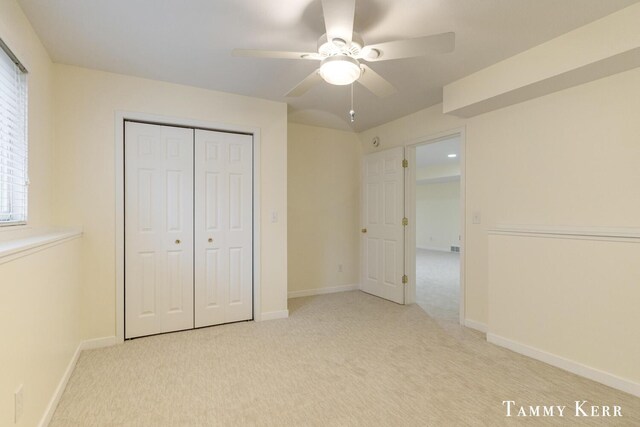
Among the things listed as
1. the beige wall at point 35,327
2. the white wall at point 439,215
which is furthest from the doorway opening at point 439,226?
the beige wall at point 35,327

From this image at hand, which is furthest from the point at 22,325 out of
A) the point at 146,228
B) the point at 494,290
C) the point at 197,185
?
the point at 494,290

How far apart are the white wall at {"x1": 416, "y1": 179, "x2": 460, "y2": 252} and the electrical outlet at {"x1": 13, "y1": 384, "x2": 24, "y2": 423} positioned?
901 cm

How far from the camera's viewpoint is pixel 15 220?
1.86 meters

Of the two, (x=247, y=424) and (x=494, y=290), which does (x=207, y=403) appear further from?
(x=494, y=290)

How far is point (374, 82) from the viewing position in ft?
6.71

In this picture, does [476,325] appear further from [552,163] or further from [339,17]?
[339,17]

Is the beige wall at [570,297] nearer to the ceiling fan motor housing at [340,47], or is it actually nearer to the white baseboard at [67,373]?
the ceiling fan motor housing at [340,47]

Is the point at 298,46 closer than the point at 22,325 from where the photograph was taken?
No

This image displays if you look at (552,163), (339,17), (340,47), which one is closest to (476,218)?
(552,163)

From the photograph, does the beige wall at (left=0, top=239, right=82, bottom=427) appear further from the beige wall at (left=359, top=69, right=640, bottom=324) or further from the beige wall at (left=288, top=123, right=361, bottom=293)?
the beige wall at (left=359, top=69, right=640, bottom=324)

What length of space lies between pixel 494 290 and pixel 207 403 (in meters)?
2.47

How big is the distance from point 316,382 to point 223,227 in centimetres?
177

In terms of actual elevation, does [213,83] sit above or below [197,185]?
above

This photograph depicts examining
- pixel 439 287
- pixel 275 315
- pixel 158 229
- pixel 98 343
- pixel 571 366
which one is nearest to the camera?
pixel 571 366
